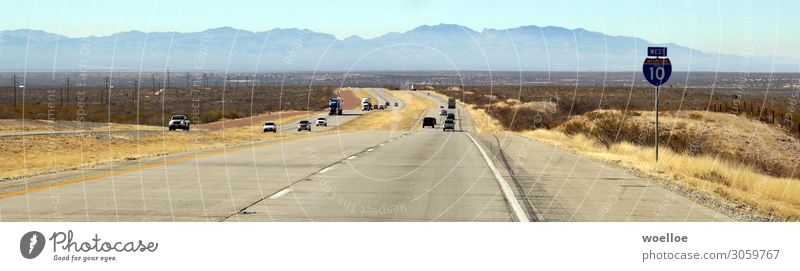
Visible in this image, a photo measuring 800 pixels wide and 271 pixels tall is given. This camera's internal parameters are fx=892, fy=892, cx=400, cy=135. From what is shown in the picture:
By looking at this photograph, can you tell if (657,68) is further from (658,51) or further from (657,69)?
(658,51)

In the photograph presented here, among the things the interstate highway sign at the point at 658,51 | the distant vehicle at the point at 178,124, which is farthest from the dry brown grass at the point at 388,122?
the interstate highway sign at the point at 658,51

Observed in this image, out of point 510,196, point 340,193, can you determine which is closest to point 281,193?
point 340,193

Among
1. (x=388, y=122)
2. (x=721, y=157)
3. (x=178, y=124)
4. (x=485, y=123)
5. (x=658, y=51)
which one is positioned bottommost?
(x=388, y=122)

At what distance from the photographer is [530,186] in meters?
18.4

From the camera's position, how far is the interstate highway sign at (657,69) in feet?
82.9

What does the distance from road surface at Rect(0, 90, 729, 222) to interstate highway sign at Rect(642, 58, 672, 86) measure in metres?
2.86

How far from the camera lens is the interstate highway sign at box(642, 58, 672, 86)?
25281mm

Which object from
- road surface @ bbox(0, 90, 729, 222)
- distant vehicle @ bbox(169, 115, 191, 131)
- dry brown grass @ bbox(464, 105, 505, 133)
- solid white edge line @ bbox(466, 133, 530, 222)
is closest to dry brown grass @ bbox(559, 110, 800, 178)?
road surface @ bbox(0, 90, 729, 222)

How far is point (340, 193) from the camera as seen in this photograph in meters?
16.0

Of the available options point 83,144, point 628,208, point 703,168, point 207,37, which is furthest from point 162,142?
point 628,208

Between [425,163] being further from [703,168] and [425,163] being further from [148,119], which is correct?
[148,119]

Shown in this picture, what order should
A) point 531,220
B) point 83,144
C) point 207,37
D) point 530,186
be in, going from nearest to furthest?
point 531,220, point 530,186, point 207,37, point 83,144

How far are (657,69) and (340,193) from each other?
12882 millimetres

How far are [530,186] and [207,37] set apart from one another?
9583 millimetres
